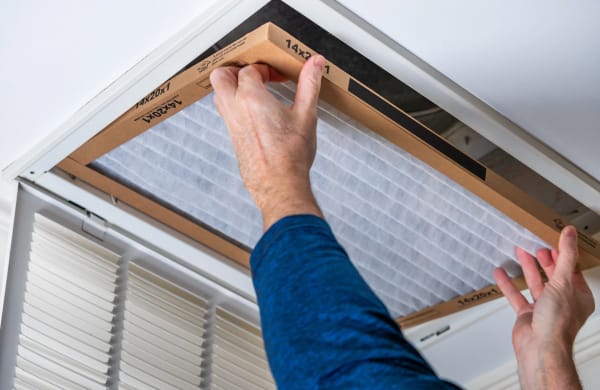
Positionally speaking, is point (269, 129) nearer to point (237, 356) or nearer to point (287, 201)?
point (287, 201)

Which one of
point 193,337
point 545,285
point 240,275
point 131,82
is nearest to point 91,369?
point 193,337

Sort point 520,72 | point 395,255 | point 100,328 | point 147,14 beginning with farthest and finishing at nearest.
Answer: point 395,255, point 100,328, point 520,72, point 147,14

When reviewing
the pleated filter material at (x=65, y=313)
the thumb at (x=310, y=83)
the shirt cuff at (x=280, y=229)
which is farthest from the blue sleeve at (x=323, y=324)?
the pleated filter material at (x=65, y=313)

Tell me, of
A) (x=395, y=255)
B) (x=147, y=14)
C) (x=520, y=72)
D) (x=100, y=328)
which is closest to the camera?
(x=147, y=14)

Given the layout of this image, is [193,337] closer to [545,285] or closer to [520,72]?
[545,285]

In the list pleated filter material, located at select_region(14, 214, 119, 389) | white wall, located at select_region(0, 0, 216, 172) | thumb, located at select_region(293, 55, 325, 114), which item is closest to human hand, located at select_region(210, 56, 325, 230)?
thumb, located at select_region(293, 55, 325, 114)

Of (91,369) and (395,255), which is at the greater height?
(395,255)

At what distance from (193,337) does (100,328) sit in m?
0.21

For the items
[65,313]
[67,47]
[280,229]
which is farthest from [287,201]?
[65,313]

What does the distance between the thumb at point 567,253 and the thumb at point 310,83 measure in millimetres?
575

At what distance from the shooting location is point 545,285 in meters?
1.75

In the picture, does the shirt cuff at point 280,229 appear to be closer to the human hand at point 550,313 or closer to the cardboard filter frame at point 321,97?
the cardboard filter frame at point 321,97

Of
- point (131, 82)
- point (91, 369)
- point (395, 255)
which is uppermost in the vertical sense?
point (131, 82)

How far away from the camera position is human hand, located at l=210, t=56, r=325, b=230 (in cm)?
130
